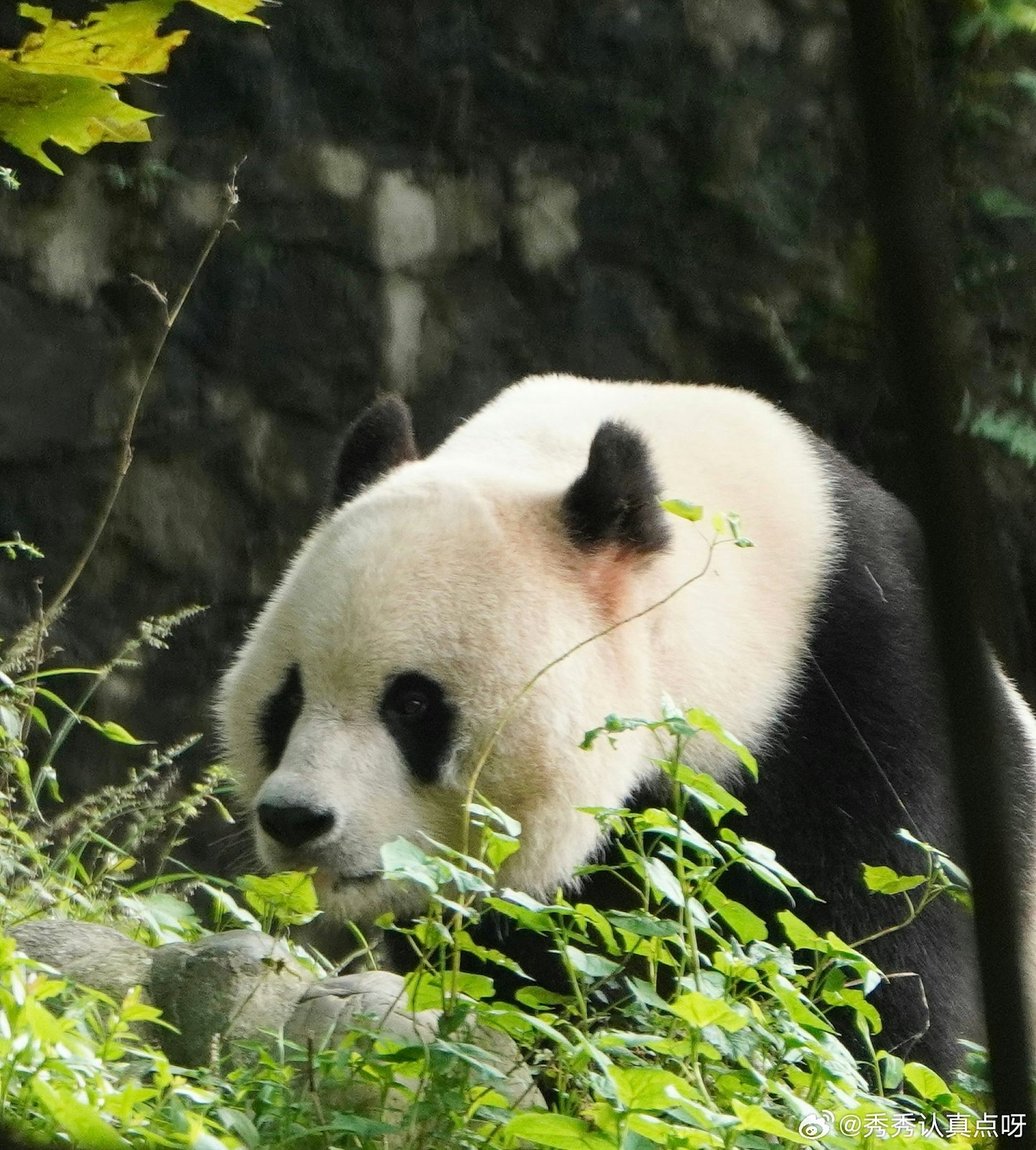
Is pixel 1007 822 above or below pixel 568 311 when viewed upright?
above

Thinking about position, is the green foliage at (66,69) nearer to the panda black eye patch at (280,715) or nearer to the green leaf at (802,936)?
the green leaf at (802,936)

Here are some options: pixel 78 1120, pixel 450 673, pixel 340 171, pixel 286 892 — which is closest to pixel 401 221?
pixel 340 171

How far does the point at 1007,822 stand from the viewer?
0.63 m

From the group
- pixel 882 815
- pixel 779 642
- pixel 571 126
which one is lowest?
pixel 882 815

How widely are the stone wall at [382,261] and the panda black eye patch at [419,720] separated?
2458mm

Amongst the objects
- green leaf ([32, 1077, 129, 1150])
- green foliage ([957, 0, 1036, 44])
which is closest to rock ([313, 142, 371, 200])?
green foliage ([957, 0, 1036, 44])

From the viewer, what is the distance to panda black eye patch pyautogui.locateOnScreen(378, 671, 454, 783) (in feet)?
9.09

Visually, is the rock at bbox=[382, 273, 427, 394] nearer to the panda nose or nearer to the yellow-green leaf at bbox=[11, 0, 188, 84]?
the panda nose

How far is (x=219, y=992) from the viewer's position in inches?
95.0

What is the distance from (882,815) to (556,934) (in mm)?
1164

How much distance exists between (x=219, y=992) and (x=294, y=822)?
0.30m

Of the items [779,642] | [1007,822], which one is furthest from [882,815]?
[1007,822]

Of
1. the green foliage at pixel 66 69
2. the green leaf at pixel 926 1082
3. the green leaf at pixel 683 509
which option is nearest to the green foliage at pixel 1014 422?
the green leaf at pixel 683 509

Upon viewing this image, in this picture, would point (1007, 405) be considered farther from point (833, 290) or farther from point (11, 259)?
point (11, 259)
